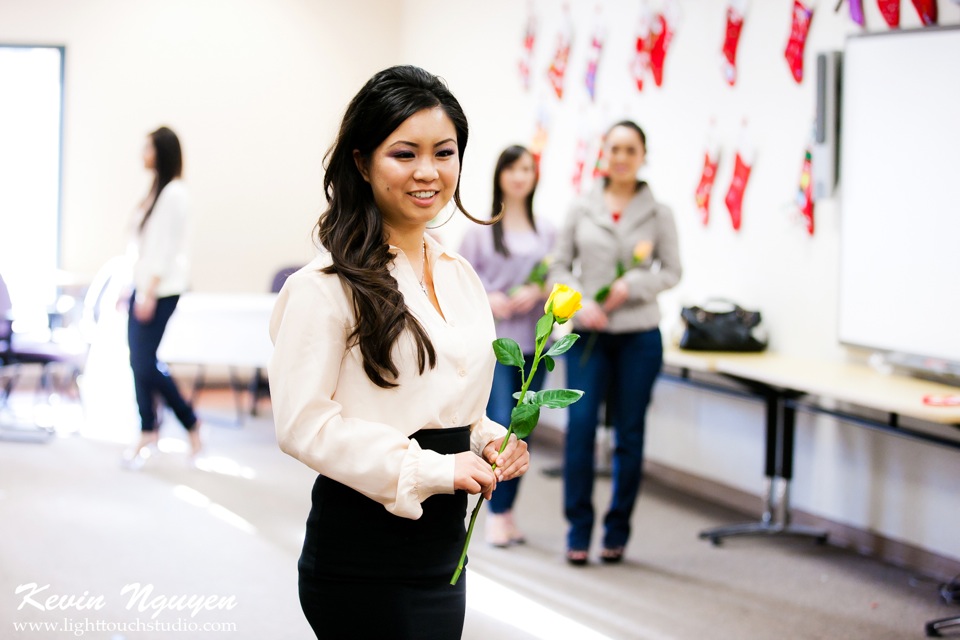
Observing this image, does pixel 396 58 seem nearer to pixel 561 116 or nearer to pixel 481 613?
pixel 561 116

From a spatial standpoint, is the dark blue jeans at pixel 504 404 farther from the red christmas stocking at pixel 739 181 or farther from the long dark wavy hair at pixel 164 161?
the long dark wavy hair at pixel 164 161

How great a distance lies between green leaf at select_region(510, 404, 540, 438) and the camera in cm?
154

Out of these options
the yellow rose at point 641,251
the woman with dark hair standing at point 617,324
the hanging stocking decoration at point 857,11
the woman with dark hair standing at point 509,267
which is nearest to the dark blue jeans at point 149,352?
the woman with dark hair standing at point 509,267

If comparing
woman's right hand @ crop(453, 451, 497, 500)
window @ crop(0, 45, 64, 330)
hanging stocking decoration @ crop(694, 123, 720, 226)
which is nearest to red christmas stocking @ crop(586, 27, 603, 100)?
hanging stocking decoration @ crop(694, 123, 720, 226)

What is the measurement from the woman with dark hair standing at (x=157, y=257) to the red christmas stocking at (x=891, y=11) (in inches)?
122

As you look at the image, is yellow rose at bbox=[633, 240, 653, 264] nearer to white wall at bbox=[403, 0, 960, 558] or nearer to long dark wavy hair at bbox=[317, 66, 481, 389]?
white wall at bbox=[403, 0, 960, 558]

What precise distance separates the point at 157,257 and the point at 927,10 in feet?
11.1

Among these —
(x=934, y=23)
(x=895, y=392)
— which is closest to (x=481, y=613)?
(x=895, y=392)

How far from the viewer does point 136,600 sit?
3.55m

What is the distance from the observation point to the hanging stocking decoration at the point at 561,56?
20.7 feet

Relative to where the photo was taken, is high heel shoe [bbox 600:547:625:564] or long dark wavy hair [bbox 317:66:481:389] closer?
long dark wavy hair [bbox 317:66:481:389]

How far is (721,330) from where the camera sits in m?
4.66

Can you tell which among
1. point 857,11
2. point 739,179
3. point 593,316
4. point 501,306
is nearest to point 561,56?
point 739,179

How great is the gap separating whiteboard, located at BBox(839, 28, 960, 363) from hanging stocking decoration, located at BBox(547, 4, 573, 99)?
238 centimetres
